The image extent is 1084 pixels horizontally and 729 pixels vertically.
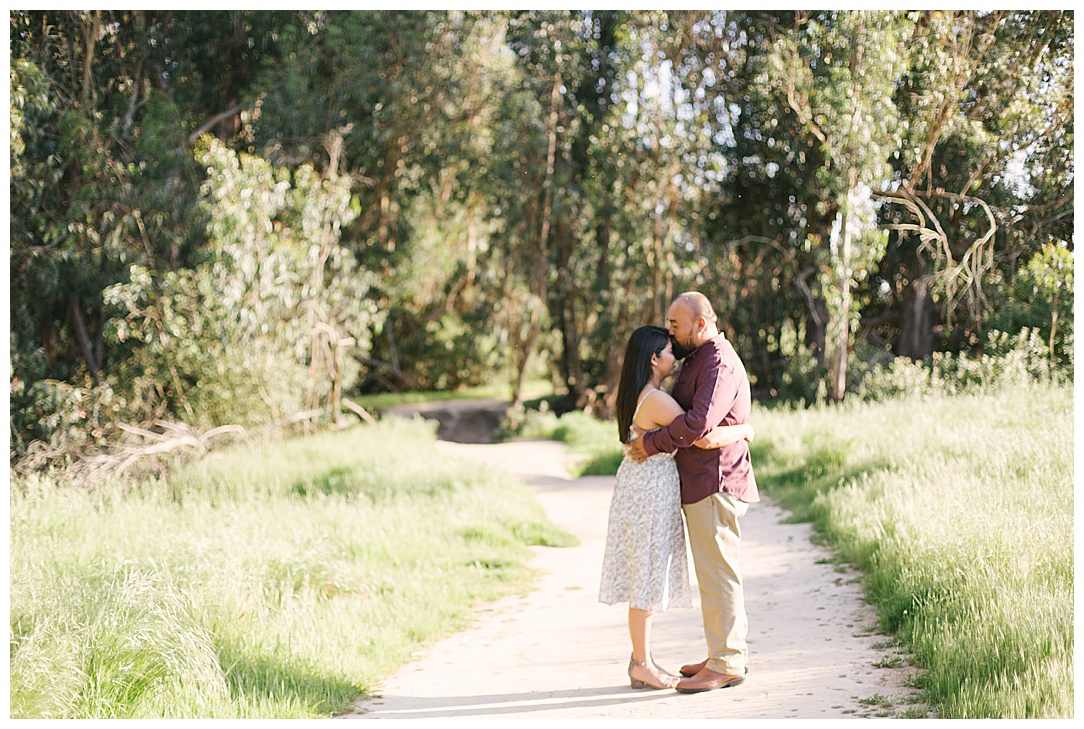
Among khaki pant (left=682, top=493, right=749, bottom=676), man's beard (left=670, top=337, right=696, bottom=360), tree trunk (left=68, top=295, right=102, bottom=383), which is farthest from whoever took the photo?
tree trunk (left=68, top=295, right=102, bottom=383)

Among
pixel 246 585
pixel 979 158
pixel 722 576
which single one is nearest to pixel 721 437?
pixel 722 576

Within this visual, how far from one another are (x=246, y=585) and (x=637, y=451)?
91.9 inches

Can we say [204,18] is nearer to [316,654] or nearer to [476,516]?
[476,516]

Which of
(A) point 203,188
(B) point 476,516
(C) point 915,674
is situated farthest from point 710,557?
(A) point 203,188

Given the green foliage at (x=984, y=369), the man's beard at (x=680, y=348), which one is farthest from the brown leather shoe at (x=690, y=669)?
the green foliage at (x=984, y=369)

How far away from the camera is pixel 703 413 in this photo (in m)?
3.92

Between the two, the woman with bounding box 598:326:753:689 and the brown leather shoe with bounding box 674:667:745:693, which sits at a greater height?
the woman with bounding box 598:326:753:689

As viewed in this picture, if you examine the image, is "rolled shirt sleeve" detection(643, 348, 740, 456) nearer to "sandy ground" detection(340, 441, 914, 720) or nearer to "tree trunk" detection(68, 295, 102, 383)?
"sandy ground" detection(340, 441, 914, 720)

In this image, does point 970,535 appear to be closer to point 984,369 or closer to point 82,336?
point 984,369

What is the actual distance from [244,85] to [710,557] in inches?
447

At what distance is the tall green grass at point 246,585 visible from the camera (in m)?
3.83

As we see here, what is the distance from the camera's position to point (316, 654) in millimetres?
4410

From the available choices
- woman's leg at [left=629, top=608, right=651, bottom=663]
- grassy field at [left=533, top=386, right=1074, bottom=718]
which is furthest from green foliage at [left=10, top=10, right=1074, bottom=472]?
woman's leg at [left=629, top=608, right=651, bottom=663]

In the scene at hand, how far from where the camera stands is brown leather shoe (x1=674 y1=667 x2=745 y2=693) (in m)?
4.03
